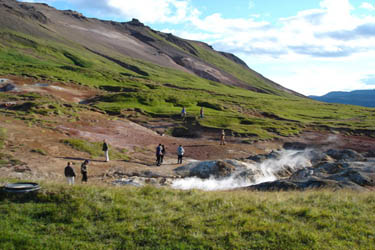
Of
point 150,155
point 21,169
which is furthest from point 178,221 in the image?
point 150,155

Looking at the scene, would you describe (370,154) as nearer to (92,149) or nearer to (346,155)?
(346,155)

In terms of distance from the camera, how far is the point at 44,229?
10.7 metres

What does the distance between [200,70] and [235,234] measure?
175m

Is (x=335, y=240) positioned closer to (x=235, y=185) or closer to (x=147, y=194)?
(x=147, y=194)

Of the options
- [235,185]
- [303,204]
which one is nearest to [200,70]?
[235,185]

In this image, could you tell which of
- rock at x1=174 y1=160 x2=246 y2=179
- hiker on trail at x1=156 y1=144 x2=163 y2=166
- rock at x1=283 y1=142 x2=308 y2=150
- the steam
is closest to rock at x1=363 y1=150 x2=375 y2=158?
rock at x1=283 y1=142 x2=308 y2=150

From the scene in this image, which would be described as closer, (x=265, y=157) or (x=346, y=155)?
(x=265, y=157)

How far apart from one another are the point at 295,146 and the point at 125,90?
50.3 m

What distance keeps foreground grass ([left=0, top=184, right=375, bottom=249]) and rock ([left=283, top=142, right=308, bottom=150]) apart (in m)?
30.7

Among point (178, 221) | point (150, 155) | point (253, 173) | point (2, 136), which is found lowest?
point (253, 173)

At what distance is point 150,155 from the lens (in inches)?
1305

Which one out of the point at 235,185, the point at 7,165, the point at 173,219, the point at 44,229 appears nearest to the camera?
the point at 44,229

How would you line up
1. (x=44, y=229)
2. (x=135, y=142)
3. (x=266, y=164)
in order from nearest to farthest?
(x=44, y=229), (x=266, y=164), (x=135, y=142)

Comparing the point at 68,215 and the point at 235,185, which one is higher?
the point at 68,215
